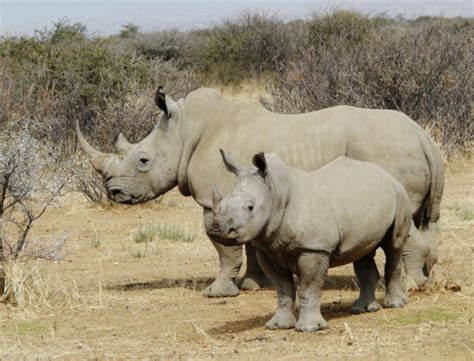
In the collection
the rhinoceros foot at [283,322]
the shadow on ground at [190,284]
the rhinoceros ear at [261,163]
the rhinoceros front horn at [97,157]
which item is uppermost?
the rhinoceros ear at [261,163]

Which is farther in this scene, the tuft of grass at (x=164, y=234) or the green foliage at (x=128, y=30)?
the green foliage at (x=128, y=30)

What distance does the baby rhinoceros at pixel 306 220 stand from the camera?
7.85m

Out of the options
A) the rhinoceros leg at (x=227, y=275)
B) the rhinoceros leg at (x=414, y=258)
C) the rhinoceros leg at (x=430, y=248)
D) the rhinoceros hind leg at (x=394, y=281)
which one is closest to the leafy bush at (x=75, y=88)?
the rhinoceros leg at (x=227, y=275)

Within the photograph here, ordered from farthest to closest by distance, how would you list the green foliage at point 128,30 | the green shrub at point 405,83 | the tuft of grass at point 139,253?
the green foliage at point 128,30 → the green shrub at point 405,83 → the tuft of grass at point 139,253

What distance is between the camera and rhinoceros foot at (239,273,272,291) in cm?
1052

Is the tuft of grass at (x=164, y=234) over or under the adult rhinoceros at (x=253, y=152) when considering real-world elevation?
under

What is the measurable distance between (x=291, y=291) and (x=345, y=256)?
0.46m

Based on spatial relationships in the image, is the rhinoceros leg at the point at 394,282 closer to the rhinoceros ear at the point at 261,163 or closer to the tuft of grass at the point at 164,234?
the rhinoceros ear at the point at 261,163

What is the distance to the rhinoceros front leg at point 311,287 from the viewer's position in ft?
26.4

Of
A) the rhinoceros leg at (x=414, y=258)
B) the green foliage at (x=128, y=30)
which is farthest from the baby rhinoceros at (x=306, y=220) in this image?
the green foliage at (x=128, y=30)

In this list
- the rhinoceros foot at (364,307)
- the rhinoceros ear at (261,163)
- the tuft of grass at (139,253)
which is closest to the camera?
the rhinoceros ear at (261,163)

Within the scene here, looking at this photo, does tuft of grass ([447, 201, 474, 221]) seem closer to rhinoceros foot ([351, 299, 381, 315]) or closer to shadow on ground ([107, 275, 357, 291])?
shadow on ground ([107, 275, 357, 291])

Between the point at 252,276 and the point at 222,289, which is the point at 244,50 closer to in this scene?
the point at 252,276

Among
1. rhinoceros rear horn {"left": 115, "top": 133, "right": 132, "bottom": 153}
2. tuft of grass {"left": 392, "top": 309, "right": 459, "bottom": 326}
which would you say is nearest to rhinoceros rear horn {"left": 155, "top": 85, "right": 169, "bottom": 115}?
rhinoceros rear horn {"left": 115, "top": 133, "right": 132, "bottom": 153}
